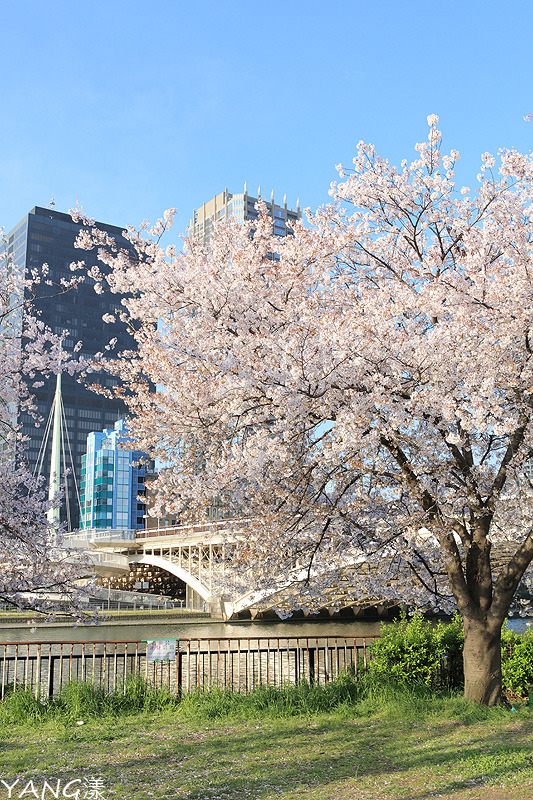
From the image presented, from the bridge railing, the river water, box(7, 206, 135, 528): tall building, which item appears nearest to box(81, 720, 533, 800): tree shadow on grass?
the bridge railing

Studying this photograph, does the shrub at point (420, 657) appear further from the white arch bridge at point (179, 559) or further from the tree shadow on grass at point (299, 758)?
the white arch bridge at point (179, 559)

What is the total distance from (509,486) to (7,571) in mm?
9696

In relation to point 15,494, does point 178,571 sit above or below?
below

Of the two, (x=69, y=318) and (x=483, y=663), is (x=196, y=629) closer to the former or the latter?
(x=483, y=663)

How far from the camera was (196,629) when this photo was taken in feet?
160

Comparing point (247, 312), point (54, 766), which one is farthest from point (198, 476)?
point (54, 766)

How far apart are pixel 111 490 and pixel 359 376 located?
129 meters

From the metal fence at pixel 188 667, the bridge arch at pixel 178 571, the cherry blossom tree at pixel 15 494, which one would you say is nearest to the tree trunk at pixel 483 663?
the metal fence at pixel 188 667

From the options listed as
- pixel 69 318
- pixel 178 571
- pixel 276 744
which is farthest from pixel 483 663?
pixel 69 318

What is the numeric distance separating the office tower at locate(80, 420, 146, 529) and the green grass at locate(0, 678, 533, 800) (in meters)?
122

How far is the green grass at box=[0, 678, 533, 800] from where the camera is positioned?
756 cm

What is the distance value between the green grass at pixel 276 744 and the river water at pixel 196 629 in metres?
32.3

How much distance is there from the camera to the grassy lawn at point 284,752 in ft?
24.6

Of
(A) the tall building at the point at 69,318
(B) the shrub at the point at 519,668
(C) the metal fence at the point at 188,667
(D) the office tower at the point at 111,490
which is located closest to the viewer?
(B) the shrub at the point at 519,668
